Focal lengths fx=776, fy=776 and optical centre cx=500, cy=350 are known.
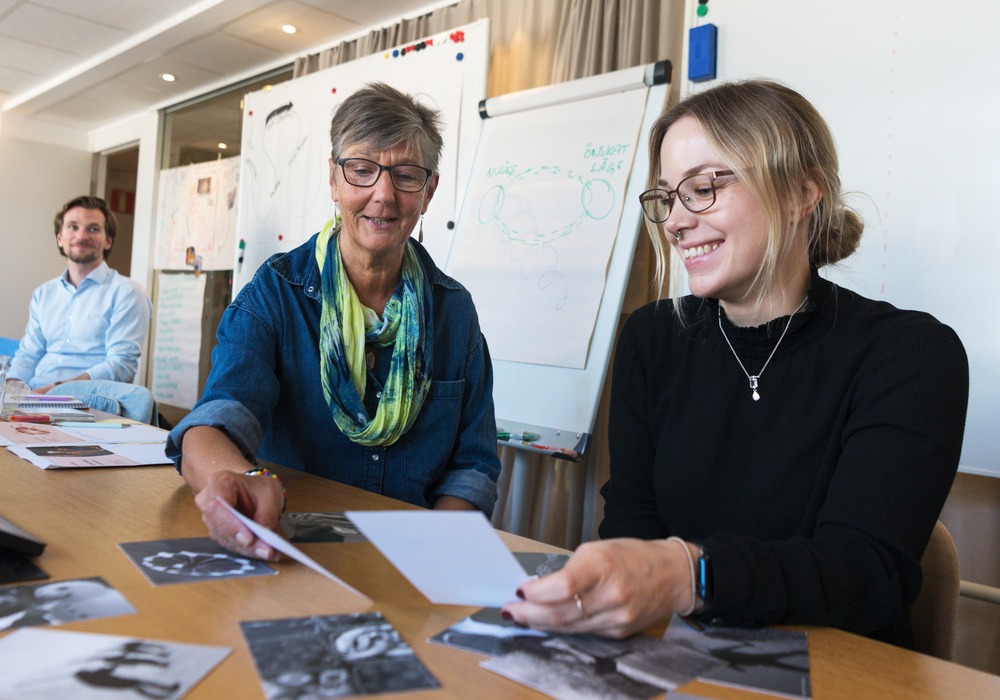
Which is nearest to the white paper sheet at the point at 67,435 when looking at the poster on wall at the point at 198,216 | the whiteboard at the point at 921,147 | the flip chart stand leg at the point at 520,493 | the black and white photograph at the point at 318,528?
the black and white photograph at the point at 318,528

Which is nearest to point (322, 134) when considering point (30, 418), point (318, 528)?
point (30, 418)

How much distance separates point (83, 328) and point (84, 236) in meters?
0.45

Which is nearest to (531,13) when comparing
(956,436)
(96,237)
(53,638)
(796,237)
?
(96,237)

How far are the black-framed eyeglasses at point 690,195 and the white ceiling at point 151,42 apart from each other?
303 cm

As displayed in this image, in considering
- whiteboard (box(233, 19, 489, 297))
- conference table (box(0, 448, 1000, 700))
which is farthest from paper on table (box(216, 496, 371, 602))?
whiteboard (box(233, 19, 489, 297))

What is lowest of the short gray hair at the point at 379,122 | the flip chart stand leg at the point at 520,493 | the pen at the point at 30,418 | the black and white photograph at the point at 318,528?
the flip chart stand leg at the point at 520,493

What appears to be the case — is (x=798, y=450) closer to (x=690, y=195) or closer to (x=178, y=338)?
(x=690, y=195)

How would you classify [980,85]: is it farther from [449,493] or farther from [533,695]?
[533,695]

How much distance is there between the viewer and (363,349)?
4.56 ft

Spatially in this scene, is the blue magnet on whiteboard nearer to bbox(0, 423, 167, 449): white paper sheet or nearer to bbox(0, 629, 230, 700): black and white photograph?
bbox(0, 423, 167, 449): white paper sheet

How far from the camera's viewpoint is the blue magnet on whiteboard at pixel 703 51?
2387 mm

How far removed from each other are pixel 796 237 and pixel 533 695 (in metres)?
0.86

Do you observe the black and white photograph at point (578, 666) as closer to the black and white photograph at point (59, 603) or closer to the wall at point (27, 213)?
the black and white photograph at point (59, 603)

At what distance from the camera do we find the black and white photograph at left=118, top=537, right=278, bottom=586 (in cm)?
76
